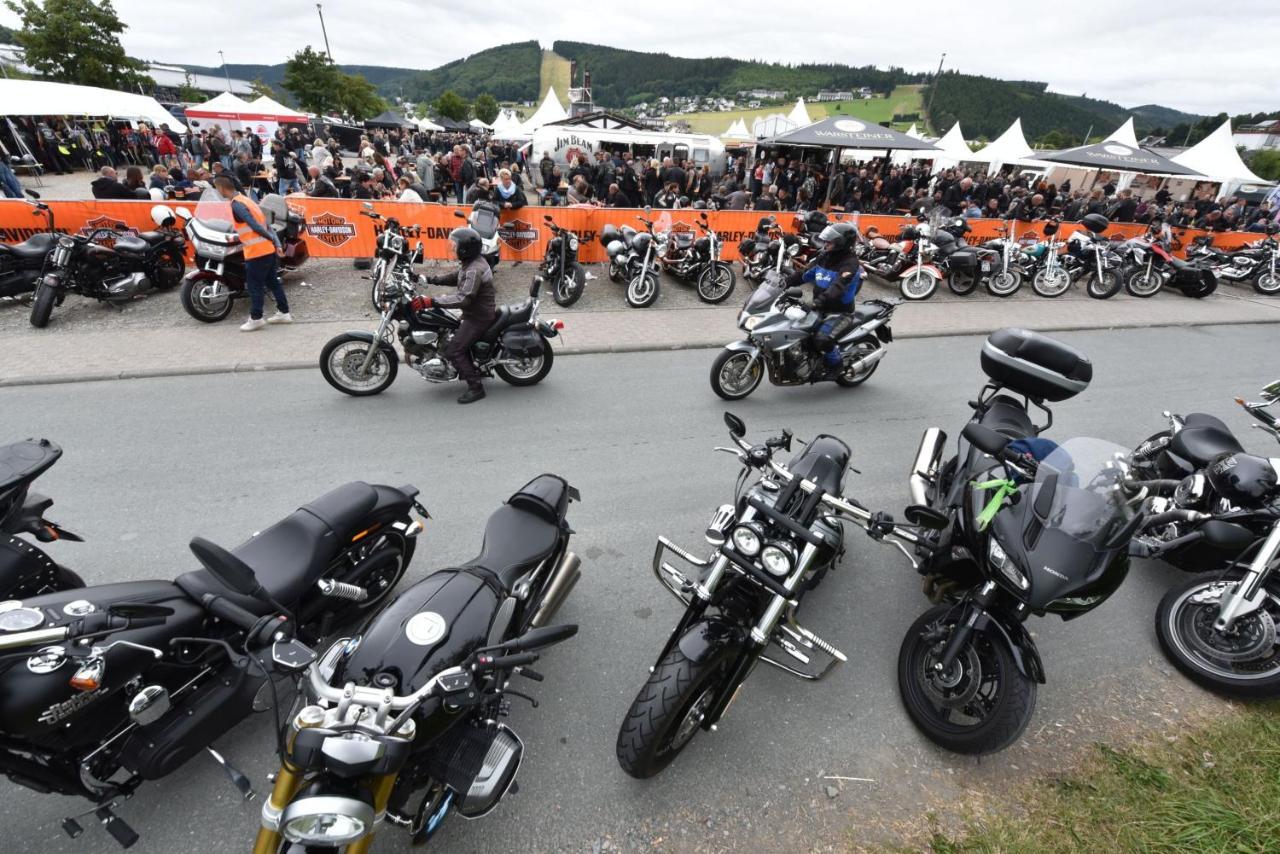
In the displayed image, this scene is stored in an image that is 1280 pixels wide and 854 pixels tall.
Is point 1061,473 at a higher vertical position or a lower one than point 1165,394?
higher

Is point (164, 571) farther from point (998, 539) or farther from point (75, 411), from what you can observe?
point (998, 539)

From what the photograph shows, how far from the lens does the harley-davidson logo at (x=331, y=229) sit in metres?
9.79

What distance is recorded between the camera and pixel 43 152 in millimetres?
18484

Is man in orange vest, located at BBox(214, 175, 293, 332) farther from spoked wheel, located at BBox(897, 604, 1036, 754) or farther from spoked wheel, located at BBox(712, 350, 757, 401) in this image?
spoked wheel, located at BBox(897, 604, 1036, 754)

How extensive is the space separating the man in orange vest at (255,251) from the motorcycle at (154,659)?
5.50m

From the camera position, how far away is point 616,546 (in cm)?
404

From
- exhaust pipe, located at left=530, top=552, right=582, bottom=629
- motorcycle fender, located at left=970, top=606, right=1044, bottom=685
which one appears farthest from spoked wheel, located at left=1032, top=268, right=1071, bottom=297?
exhaust pipe, located at left=530, top=552, right=582, bottom=629

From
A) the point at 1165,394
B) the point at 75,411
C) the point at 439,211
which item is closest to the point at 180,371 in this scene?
the point at 75,411

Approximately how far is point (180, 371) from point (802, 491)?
6.75 meters

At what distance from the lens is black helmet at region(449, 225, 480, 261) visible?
5332 mm

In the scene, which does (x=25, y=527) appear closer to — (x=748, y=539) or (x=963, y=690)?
(x=748, y=539)

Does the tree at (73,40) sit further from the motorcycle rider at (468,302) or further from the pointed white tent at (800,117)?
the motorcycle rider at (468,302)

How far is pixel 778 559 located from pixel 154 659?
8.12 feet

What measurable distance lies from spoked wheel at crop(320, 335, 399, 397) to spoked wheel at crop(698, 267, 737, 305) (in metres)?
5.41
